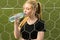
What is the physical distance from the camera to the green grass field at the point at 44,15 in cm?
119

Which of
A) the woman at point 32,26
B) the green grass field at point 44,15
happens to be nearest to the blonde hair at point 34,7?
the woman at point 32,26

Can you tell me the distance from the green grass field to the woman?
0.51 feet

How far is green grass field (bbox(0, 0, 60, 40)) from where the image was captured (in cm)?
119

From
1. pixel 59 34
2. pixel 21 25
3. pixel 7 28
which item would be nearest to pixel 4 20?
pixel 7 28

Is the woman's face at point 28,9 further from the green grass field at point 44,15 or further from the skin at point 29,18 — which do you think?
the green grass field at point 44,15

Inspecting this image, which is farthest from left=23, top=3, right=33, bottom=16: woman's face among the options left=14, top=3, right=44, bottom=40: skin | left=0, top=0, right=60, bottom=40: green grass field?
left=0, top=0, right=60, bottom=40: green grass field

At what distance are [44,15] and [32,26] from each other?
21cm

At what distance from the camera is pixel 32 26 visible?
3.37 feet

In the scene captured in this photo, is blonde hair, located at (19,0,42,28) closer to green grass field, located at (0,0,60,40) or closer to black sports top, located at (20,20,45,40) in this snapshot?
black sports top, located at (20,20,45,40)

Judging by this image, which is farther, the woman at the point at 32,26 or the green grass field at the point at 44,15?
the green grass field at the point at 44,15

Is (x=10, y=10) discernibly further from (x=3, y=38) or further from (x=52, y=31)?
(x=52, y=31)

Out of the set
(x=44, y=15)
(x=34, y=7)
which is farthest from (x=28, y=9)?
(x=44, y=15)

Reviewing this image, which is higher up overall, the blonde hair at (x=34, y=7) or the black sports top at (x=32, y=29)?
the blonde hair at (x=34, y=7)

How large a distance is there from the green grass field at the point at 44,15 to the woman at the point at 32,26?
0.51 ft
